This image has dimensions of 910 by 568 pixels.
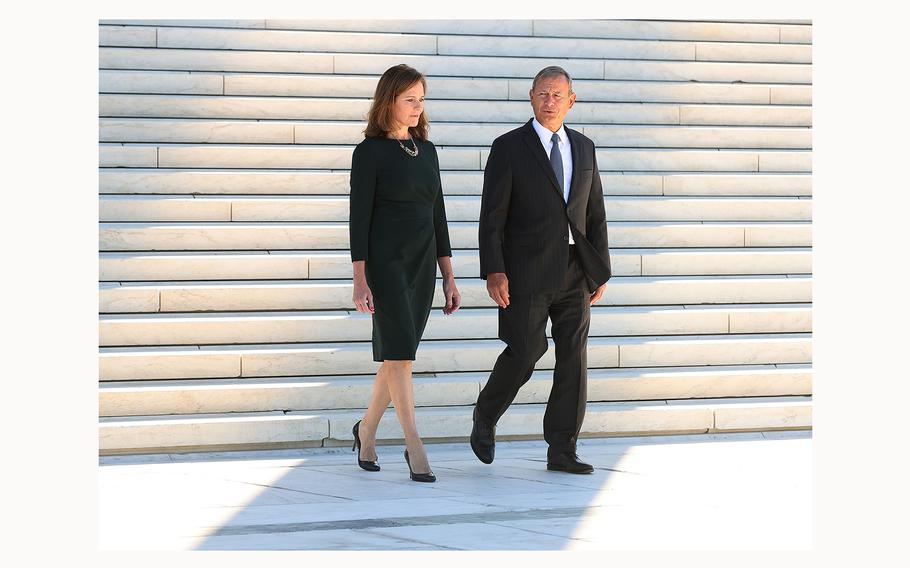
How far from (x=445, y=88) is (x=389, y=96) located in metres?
4.30

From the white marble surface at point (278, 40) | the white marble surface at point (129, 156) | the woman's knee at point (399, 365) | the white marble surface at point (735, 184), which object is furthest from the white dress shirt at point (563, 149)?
the white marble surface at point (278, 40)

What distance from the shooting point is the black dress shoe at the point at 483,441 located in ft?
20.8

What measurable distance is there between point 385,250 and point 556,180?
0.88m

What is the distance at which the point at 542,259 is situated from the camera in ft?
20.1

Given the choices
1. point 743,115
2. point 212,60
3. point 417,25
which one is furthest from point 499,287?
point 417,25

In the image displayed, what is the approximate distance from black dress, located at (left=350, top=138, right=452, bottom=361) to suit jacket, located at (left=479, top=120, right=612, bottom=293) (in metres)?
0.30

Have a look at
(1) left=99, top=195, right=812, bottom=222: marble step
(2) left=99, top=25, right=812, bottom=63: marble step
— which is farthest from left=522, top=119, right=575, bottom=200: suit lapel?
(2) left=99, top=25, right=812, bottom=63: marble step

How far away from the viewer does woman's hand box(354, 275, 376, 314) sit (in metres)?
5.93

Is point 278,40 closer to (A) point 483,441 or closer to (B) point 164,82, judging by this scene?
(B) point 164,82

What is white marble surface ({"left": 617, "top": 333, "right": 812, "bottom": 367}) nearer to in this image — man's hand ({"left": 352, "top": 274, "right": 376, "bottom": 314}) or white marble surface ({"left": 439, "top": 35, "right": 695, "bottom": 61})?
man's hand ({"left": 352, "top": 274, "right": 376, "bottom": 314})

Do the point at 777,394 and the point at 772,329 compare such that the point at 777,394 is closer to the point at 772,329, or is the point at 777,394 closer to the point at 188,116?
the point at 772,329

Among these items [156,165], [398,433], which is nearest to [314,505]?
[398,433]

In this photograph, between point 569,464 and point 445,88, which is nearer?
point 569,464

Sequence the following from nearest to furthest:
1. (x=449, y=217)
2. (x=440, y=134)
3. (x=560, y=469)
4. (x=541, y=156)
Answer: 1. (x=541, y=156)
2. (x=560, y=469)
3. (x=449, y=217)
4. (x=440, y=134)
